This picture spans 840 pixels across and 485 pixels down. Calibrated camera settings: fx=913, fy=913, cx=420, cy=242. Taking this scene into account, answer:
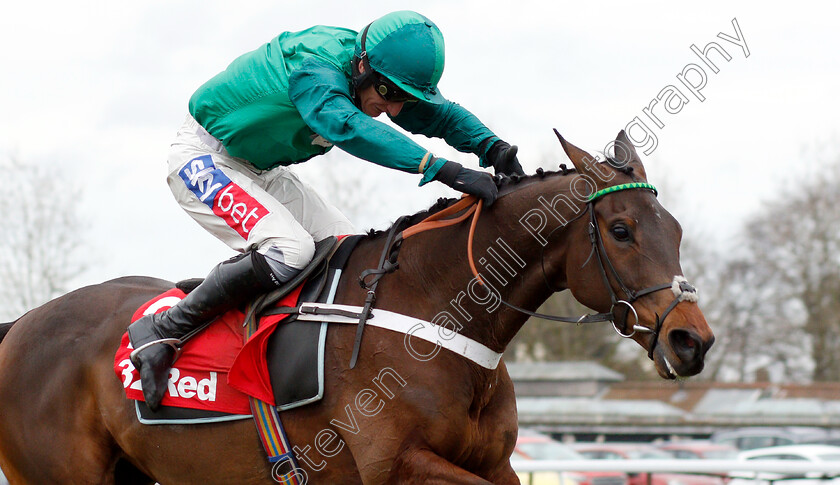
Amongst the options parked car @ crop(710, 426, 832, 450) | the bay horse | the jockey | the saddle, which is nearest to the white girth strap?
the bay horse

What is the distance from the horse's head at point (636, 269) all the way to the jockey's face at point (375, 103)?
0.96 m

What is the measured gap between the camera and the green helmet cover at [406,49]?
14.2ft

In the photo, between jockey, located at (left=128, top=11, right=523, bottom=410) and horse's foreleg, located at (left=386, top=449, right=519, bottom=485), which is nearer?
horse's foreleg, located at (left=386, top=449, right=519, bottom=485)

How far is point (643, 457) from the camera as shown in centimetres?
1873

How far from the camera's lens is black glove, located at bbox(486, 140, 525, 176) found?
477cm

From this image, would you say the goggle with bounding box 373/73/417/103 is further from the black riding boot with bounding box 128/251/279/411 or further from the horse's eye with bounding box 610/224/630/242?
the horse's eye with bounding box 610/224/630/242

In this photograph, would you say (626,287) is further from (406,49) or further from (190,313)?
(190,313)

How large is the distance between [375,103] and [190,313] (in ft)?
4.56

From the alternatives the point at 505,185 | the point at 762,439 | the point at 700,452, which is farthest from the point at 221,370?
the point at 762,439

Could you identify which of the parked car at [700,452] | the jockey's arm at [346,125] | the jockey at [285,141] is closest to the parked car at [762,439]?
the parked car at [700,452]

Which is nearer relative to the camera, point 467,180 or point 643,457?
point 467,180

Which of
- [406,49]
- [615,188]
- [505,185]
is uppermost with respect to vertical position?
[406,49]

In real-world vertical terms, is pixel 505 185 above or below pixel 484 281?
above

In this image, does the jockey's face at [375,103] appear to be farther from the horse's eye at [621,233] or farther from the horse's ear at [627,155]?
the horse's eye at [621,233]
